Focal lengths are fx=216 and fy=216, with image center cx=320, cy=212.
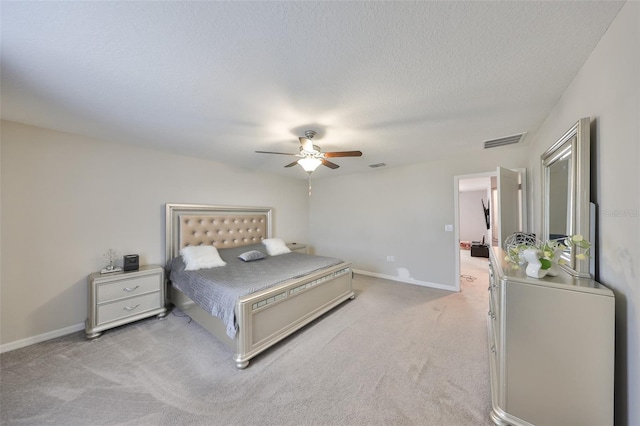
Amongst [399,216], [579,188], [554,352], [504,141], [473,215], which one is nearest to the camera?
[554,352]

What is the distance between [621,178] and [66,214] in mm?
4546

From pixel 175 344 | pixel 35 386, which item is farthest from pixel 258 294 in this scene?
pixel 35 386

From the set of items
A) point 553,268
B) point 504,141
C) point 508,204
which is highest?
point 504,141

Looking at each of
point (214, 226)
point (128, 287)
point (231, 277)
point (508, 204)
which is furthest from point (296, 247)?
point (508, 204)

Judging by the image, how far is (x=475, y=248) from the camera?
6.33 metres

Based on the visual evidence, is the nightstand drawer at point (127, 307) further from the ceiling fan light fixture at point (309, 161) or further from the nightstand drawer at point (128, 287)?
the ceiling fan light fixture at point (309, 161)

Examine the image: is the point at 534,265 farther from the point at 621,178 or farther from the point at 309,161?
the point at 309,161

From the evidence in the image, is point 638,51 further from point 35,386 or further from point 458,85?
point 35,386

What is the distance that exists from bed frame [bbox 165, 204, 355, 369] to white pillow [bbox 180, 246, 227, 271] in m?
0.36

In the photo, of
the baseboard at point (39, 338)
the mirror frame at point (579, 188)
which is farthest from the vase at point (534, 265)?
the baseboard at point (39, 338)

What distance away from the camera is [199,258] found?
9.38 feet

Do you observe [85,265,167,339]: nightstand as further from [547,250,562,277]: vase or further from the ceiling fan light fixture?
[547,250,562,277]: vase

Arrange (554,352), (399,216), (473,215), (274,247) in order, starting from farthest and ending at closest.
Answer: (473,215), (399,216), (274,247), (554,352)

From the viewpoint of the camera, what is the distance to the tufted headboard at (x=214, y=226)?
318 centimetres
